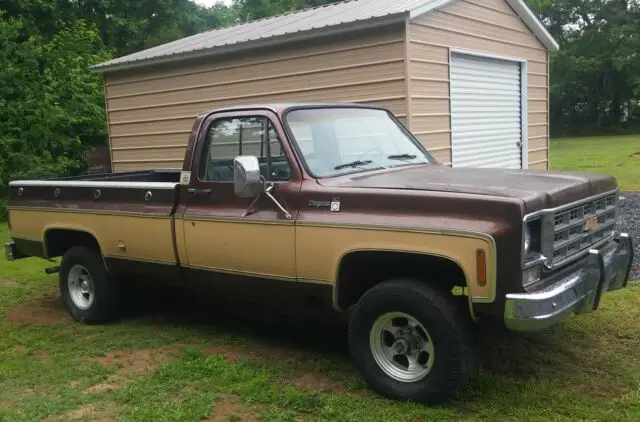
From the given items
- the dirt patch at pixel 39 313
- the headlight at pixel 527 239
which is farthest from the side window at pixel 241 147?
the dirt patch at pixel 39 313

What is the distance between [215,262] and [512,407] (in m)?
2.43

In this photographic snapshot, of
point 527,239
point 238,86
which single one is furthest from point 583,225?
point 238,86

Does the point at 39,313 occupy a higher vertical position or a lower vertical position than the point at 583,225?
lower

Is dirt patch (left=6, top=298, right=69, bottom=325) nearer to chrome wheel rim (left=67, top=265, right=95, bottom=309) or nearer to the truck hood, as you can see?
chrome wheel rim (left=67, top=265, right=95, bottom=309)

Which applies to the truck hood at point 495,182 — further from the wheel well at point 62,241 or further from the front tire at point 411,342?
the wheel well at point 62,241

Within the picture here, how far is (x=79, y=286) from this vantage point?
6.59 m

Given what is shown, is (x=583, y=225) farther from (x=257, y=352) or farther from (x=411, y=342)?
(x=257, y=352)

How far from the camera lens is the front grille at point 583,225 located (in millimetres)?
4134

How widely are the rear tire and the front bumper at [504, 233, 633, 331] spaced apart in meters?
3.92

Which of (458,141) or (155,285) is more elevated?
(458,141)

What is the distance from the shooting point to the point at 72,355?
544cm

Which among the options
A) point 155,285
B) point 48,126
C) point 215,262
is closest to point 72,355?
point 155,285

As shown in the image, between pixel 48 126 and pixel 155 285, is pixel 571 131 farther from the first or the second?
pixel 155 285

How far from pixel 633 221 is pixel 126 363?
24.1 ft
